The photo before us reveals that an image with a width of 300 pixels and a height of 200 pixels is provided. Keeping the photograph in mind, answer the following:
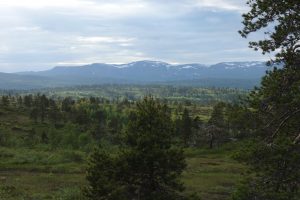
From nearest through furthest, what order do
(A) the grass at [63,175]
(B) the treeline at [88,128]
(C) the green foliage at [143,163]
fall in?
(C) the green foliage at [143,163]
(A) the grass at [63,175]
(B) the treeline at [88,128]

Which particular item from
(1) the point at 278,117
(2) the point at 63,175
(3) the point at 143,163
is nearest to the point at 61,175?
(2) the point at 63,175

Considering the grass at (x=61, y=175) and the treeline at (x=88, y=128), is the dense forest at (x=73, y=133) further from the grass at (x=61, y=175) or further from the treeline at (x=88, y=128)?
the grass at (x=61, y=175)

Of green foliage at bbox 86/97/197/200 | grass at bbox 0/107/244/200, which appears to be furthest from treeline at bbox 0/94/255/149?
green foliage at bbox 86/97/197/200

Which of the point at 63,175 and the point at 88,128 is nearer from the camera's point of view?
the point at 63,175

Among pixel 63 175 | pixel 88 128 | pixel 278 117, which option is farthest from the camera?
pixel 88 128

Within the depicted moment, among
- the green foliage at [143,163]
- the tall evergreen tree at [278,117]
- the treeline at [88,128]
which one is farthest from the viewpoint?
the treeline at [88,128]

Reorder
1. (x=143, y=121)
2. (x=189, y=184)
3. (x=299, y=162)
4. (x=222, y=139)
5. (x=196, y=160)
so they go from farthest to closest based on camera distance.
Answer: (x=222, y=139), (x=196, y=160), (x=189, y=184), (x=143, y=121), (x=299, y=162)

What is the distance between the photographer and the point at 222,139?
108750 mm

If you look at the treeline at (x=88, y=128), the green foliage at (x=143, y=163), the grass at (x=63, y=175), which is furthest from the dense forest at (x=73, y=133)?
the green foliage at (x=143, y=163)

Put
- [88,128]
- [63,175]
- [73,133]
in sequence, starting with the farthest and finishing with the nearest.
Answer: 1. [88,128]
2. [73,133]
3. [63,175]

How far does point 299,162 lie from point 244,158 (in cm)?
229

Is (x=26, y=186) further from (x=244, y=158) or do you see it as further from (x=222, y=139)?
(x=222, y=139)

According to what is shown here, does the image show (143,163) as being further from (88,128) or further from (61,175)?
(88,128)

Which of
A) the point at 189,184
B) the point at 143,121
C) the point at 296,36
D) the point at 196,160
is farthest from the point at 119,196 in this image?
the point at 196,160
